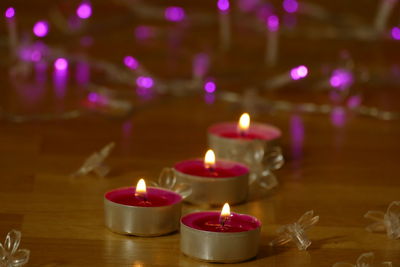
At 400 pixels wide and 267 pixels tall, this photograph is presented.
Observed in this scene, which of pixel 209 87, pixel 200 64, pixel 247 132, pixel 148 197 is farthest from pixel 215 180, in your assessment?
pixel 200 64

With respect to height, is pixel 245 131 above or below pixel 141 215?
above

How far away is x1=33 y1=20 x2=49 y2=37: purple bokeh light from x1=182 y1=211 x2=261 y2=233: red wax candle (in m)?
2.05

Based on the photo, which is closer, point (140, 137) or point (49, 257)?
point (49, 257)

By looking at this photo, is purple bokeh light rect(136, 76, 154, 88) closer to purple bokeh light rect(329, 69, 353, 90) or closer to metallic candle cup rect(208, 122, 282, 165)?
purple bokeh light rect(329, 69, 353, 90)

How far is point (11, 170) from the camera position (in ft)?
6.13

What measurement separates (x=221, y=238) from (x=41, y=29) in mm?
2207

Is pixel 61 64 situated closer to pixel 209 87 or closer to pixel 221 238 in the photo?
pixel 209 87

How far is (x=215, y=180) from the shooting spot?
1.65 metres

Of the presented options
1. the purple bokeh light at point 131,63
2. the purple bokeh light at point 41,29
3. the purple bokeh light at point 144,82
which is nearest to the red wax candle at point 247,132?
the purple bokeh light at point 144,82

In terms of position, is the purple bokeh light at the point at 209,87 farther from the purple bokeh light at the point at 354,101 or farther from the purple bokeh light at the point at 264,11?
the purple bokeh light at the point at 264,11

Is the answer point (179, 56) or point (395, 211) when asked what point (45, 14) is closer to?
point (179, 56)

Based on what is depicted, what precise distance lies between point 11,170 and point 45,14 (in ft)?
7.05

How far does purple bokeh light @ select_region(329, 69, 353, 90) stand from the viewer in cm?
286

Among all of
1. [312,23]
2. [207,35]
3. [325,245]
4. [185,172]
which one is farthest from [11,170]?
[312,23]
